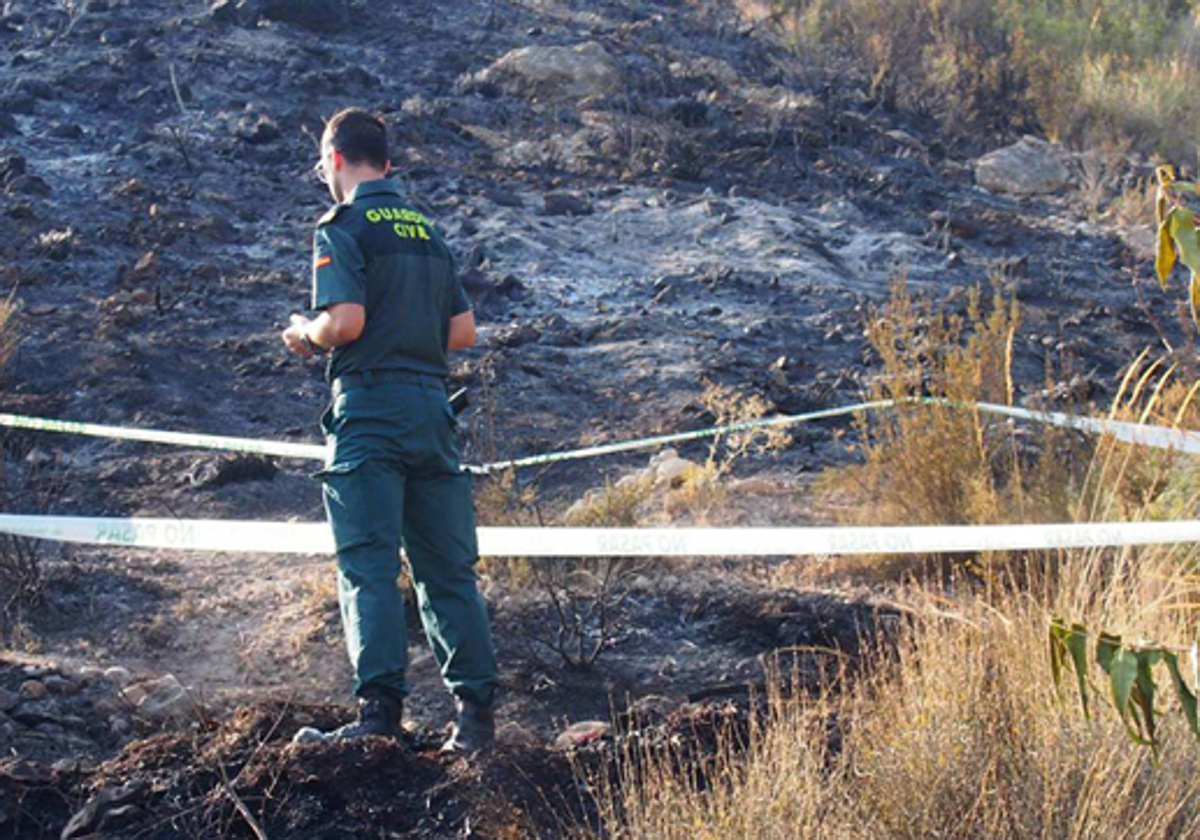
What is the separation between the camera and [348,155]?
5.17 meters

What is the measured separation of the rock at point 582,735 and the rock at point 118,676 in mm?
1533

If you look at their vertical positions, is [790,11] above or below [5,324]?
above

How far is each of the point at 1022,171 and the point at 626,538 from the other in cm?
1056

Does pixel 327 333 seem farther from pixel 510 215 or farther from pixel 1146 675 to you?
pixel 510 215

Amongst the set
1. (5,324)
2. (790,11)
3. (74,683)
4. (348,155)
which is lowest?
(74,683)

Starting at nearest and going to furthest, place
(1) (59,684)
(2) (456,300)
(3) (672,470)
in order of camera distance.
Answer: (2) (456,300) → (1) (59,684) → (3) (672,470)

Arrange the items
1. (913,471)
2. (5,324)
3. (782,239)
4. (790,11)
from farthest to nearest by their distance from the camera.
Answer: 1. (790,11)
2. (782,239)
3. (5,324)
4. (913,471)

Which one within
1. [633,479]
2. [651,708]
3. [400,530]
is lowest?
[651,708]

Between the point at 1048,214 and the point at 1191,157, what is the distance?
3.28 meters

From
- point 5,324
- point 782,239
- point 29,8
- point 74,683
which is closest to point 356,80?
point 29,8

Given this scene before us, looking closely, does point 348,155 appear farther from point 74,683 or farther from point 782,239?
point 782,239

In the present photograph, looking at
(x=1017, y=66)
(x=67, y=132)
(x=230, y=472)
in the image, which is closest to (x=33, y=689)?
(x=230, y=472)

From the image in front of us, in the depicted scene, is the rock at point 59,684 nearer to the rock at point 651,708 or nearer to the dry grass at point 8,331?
the rock at point 651,708

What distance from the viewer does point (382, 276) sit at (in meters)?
5.09
